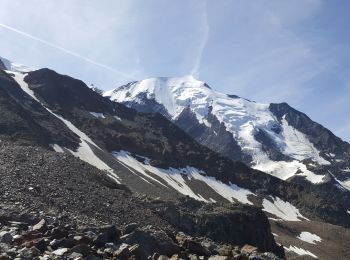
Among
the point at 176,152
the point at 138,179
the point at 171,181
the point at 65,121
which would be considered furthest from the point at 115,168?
the point at 176,152

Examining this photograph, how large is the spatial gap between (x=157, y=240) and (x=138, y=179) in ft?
331

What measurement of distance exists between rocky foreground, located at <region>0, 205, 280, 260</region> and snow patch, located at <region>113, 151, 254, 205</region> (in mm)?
117253

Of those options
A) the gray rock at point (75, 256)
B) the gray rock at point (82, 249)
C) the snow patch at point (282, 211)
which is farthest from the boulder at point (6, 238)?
the snow patch at point (282, 211)

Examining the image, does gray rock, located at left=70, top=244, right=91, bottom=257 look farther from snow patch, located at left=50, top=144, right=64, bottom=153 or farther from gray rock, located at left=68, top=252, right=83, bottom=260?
snow patch, located at left=50, top=144, right=64, bottom=153

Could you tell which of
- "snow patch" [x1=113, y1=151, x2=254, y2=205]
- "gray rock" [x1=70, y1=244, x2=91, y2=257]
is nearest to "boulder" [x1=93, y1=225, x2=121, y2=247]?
"gray rock" [x1=70, y1=244, x2=91, y2=257]

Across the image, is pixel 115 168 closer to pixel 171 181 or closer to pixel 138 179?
pixel 138 179

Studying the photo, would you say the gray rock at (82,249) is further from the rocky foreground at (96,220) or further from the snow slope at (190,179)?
the snow slope at (190,179)

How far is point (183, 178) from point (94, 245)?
495 feet

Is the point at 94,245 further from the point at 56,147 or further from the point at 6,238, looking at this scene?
the point at 56,147

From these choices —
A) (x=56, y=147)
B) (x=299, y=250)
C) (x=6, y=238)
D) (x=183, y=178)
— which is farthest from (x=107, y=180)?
(x=183, y=178)

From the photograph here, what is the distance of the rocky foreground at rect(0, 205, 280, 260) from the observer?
21.6 metres

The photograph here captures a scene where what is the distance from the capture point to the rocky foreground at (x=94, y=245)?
21609 millimetres

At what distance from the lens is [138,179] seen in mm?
126875

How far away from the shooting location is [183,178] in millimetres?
174500
